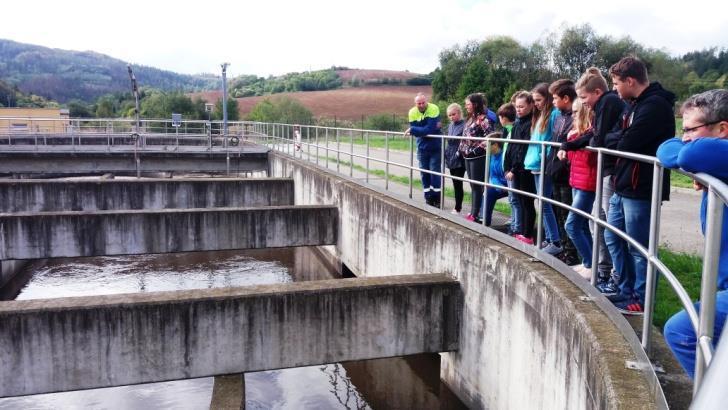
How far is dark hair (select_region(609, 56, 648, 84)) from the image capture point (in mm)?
4332

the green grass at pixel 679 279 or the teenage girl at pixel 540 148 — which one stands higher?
the teenage girl at pixel 540 148

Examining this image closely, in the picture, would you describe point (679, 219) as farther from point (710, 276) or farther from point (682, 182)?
point (710, 276)

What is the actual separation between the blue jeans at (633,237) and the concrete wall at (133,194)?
11.9 meters

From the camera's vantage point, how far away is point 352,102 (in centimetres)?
7688

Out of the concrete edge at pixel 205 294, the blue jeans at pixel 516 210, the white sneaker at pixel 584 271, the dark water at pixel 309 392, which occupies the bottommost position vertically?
the dark water at pixel 309 392

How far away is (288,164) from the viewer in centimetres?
1822

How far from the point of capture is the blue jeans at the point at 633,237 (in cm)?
423

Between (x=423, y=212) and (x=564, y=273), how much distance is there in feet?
11.9

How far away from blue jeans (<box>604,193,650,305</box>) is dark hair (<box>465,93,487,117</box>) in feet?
11.9

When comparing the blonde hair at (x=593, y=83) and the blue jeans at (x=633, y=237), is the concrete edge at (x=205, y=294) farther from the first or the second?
the blonde hair at (x=593, y=83)

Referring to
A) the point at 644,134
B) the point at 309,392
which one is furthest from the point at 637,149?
the point at 309,392

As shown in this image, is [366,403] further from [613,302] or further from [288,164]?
[288,164]

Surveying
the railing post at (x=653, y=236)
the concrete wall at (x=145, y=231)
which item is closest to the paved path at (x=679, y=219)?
the concrete wall at (x=145, y=231)

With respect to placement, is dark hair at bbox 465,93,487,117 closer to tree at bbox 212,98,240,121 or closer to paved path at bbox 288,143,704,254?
paved path at bbox 288,143,704,254
